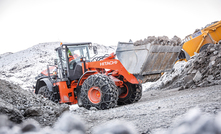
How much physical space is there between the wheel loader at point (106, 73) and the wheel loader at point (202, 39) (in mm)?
6171

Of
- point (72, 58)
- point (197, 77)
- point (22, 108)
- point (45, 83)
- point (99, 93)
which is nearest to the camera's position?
point (22, 108)

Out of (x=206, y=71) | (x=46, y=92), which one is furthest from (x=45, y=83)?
(x=206, y=71)

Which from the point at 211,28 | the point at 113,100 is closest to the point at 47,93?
the point at 113,100

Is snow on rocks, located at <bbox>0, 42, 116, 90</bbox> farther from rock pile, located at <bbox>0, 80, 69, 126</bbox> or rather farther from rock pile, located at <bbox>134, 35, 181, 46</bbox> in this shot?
rock pile, located at <bbox>0, 80, 69, 126</bbox>

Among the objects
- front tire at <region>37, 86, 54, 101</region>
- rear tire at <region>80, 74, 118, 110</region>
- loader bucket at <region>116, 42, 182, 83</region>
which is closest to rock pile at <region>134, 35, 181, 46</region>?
loader bucket at <region>116, 42, 182, 83</region>

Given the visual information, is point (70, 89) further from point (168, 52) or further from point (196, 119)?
point (196, 119)

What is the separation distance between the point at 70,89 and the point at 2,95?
3.93 meters

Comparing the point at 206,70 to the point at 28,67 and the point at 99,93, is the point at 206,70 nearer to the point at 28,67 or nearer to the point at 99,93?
the point at 99,93

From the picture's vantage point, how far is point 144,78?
21.1 ft

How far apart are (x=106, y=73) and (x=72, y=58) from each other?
4.66 feet

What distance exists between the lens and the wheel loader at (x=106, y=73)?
6.04m

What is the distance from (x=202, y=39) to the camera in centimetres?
1259

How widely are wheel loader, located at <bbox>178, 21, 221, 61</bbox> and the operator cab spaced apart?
21.7ft

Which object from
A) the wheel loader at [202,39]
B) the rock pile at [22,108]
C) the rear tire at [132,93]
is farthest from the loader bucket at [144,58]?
the wheel loader at [202,39]
